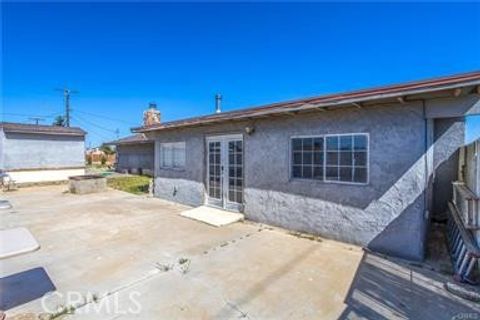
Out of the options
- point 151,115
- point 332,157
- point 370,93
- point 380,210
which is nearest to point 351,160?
point 332,157

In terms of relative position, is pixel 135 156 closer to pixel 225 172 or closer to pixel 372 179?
pixel 225 172

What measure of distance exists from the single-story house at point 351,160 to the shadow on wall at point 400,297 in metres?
0.88

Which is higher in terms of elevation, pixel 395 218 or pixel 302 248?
pixel 395 218

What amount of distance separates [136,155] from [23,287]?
70.7ft

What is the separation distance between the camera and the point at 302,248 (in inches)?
207

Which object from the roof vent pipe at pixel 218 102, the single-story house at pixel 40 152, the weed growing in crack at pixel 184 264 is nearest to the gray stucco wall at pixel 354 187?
the weed growing in crack at pixel 184 264

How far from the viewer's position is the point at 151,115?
56.2ft

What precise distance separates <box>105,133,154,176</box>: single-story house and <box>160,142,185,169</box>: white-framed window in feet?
32.3

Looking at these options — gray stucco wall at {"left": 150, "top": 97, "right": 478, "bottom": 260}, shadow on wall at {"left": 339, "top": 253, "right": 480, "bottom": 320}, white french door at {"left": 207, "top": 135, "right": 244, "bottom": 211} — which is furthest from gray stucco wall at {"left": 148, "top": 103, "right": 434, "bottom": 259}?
shadow on wall at {"left": 339, "top": 253, "right": 480, "bottom": 320}

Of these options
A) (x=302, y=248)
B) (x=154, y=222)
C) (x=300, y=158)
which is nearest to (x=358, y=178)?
(x=300, y=158)

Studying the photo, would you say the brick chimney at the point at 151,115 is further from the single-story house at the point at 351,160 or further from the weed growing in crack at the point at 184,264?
the weed growing in crack at the point at 184,264

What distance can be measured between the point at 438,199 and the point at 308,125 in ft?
13.7

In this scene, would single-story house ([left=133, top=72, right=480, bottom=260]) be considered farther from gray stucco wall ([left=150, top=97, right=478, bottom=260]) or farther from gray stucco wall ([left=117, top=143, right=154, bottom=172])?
gray stucco wall ([left=117, top=143, right=154, bottom=172])

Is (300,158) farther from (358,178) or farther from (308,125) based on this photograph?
(358,178)
